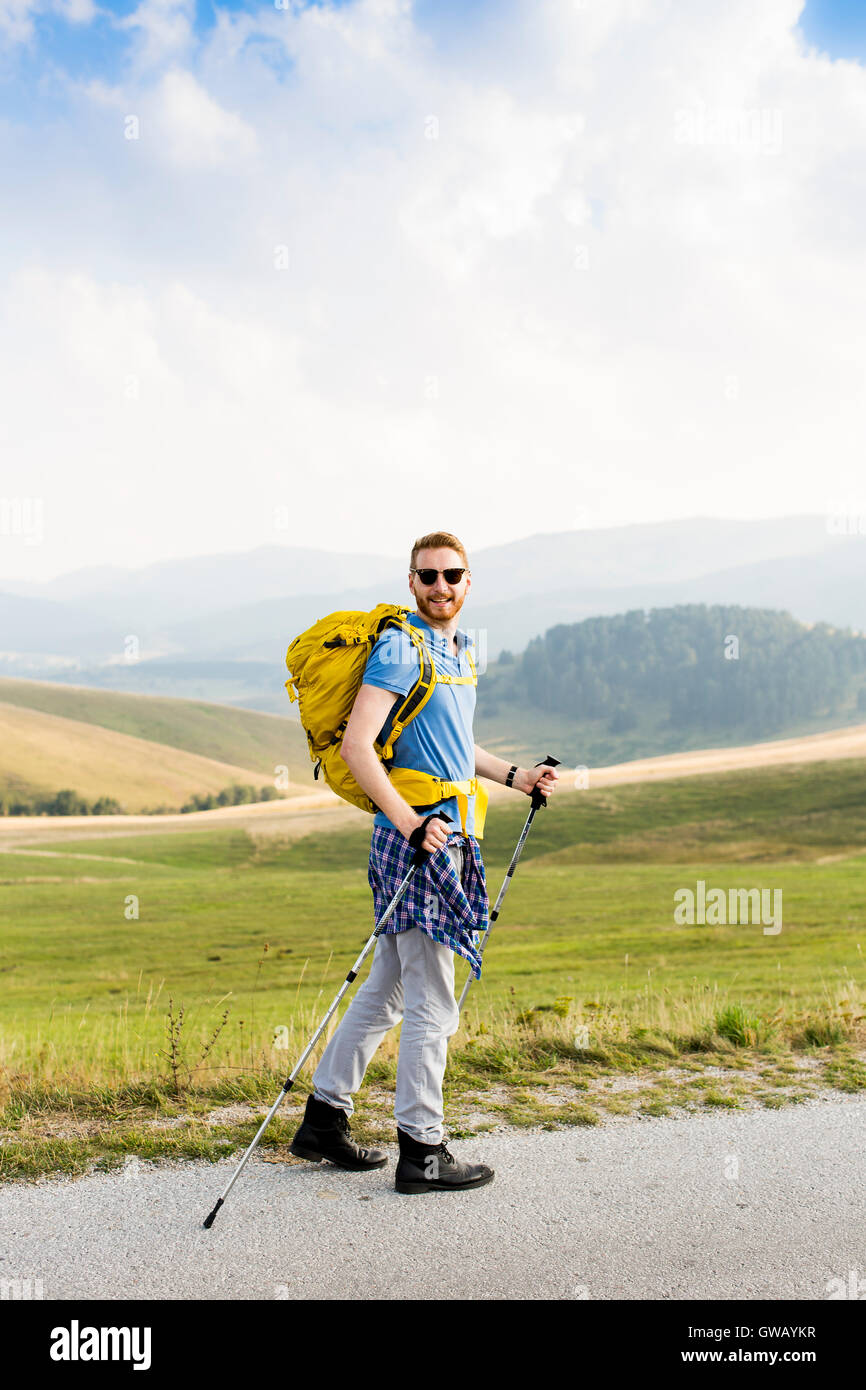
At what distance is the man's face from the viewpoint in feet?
16.2

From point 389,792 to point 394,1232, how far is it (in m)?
1.90

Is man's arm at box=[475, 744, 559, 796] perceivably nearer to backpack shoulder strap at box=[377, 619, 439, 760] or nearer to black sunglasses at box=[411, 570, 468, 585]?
backpack shoulder strap at box=[377, 619, 439, 760]

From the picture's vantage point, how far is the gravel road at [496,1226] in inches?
145

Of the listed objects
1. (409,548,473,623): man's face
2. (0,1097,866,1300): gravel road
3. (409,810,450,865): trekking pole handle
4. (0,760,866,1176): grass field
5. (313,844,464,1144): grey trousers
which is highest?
(409,548,473,623): man's face

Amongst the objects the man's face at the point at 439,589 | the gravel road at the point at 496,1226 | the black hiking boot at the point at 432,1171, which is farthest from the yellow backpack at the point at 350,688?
the gravel road at the point at 496,1226

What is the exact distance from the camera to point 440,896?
188 inches

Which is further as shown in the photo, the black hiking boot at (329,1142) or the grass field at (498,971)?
the grass field at (498,971)

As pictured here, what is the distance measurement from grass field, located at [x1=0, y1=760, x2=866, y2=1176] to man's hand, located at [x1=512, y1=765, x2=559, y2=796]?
183 cm

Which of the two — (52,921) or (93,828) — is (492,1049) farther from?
(93,828)

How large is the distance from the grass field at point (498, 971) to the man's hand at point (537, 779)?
1829mm

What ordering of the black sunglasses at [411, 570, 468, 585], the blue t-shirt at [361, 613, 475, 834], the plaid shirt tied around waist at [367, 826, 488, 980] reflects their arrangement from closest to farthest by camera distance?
1. the blue t-shirt at [361, 613, 475, 834]
2. the plaid shirt tied around waist at [367, 826, 488, 980]
3. the black sunglasses at [411, 570, 468, 585]

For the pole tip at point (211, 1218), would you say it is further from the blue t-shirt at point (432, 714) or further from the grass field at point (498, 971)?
the blue t-shirt at point (432, 714)

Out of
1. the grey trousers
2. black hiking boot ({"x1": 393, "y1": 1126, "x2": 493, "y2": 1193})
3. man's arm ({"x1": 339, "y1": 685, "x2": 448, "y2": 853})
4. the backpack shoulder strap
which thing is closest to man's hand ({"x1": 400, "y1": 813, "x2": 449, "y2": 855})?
man's arm ({"x1": 339, "y1": 685, "x2": 448, "y2": 853})

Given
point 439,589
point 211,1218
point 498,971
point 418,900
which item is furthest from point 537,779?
point 498,971
